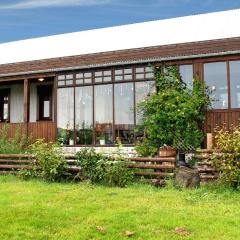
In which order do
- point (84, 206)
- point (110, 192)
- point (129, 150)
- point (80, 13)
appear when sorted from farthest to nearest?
point (80, 13) < point (129, 150) < point (110, 192) < point (84, 206)

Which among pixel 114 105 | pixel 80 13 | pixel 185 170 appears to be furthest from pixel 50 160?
pixel 80 13

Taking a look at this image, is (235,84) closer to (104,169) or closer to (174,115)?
(174,115)

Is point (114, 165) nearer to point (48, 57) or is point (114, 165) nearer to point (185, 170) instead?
point (185, 170)

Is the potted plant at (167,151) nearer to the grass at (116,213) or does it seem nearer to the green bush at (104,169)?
the green bush at (104,169)

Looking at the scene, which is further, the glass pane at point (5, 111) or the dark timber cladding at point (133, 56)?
the glass pane at point (5, 111)

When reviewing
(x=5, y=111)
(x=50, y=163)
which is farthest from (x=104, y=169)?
(x=5, y=111)

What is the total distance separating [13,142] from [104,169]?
6.40 metres

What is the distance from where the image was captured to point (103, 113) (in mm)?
18281

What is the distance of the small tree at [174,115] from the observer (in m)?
15.8

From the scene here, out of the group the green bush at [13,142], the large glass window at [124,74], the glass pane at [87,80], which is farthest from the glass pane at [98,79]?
the green bush at [13,142]

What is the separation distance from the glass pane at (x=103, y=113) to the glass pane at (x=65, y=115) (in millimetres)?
1159

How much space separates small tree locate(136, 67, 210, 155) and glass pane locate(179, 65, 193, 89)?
15 cm

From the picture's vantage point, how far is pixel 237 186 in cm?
1148

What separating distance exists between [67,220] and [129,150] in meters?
8.93
